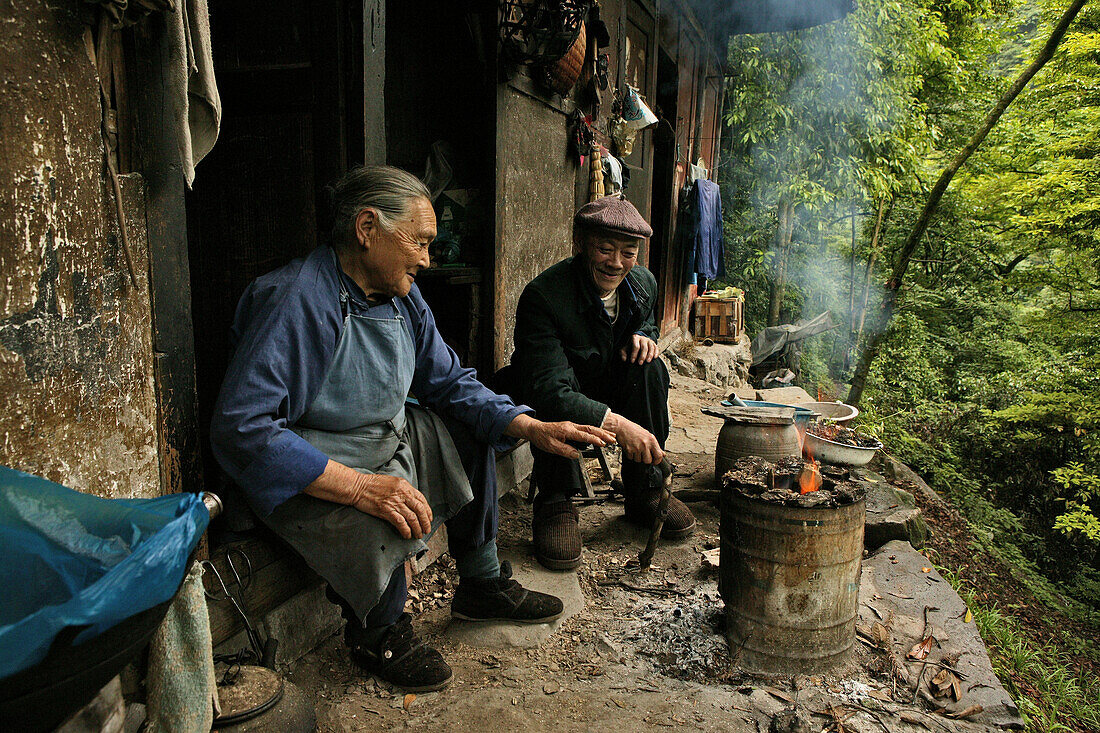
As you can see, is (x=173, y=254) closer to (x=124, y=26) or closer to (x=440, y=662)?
(x=124, y=26)

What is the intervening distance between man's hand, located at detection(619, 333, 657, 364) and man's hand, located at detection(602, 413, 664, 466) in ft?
2.25

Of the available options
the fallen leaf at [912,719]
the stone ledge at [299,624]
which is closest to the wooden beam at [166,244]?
the stone ledge at [299,624]

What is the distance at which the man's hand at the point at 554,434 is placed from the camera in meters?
2.75

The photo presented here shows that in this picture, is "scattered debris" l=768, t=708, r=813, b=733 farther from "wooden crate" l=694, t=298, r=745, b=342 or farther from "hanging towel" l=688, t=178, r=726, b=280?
"wooden crate" l=694, t=298, r=745, b=342

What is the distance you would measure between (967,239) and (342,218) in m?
15.2

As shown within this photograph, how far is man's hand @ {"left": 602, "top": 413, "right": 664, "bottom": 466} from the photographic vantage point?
297 cm

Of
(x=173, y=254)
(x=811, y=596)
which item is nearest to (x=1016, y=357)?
(x=811, y=596)

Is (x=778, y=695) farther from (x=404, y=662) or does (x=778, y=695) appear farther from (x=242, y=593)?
(x=242, y=593)

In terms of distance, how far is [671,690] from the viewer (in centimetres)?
256

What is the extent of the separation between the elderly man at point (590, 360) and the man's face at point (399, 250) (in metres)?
1.03

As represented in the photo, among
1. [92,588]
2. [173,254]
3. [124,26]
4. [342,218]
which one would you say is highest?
[124,26]

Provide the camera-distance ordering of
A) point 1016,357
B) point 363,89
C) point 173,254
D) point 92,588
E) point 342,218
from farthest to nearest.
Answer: point 1016,357 < point 363,89 < point 342,218 < point 173,254 < point 92,588

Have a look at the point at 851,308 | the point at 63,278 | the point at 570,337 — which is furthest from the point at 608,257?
the point at 851,308

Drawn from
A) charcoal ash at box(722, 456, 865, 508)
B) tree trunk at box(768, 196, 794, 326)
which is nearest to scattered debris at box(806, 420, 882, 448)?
charcoal ash at box(722, 456, 865, 508)
